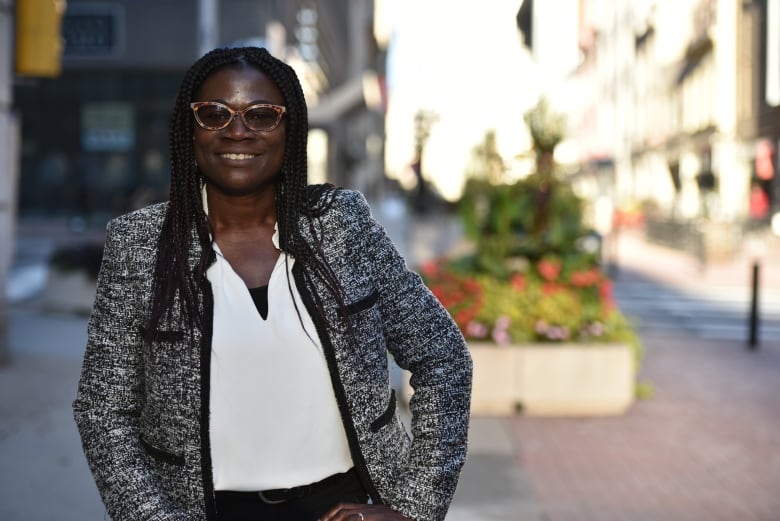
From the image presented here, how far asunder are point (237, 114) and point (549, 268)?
6580 millimetres

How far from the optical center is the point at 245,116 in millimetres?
1917

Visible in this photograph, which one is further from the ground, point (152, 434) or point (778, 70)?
point (778, 70)

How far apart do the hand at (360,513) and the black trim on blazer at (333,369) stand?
0.32 ft

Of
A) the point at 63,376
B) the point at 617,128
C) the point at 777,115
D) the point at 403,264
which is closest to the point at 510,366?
the point at 63,376

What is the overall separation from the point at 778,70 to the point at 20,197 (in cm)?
2748

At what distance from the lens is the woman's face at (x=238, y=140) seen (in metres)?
1.92

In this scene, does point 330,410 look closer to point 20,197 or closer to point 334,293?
point 334,293

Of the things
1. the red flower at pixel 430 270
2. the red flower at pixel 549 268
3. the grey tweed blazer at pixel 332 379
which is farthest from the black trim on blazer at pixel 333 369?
the red flower at pixel 430 270

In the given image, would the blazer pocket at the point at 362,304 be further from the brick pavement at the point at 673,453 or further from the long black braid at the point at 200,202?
the brick pavement at the point at 673,453

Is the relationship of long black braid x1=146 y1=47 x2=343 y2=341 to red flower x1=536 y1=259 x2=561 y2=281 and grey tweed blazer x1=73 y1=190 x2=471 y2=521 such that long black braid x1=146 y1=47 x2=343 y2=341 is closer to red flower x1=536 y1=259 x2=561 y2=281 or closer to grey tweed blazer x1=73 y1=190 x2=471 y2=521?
grey tweed blazer x1=73 y1=190 x2=471 y2=521

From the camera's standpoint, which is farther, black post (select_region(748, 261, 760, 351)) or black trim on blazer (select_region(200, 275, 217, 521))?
black post (select_region(748, 261, 760, 351))

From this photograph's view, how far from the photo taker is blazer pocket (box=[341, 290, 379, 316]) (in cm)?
190

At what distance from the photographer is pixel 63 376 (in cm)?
848

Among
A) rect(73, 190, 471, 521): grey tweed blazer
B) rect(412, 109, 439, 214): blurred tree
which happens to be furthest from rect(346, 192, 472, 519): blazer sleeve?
rect(412, 109, 439, 214): blurred tree
